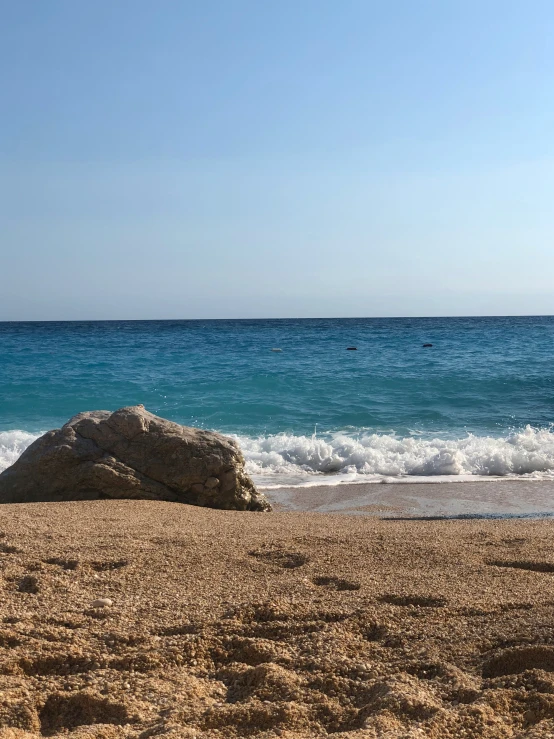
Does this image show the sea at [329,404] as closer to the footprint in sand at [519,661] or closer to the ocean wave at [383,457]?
the ocean wave at [383,457]

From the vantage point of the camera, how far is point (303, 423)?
516 inches

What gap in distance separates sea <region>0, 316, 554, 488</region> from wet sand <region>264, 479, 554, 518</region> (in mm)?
500

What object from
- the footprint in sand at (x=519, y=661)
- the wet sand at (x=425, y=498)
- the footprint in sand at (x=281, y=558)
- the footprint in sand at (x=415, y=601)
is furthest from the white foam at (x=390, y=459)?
the footprint in sand at (x=519, y=661)

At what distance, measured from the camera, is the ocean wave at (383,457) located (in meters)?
9.57

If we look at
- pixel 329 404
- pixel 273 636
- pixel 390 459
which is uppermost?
pixel 273 636

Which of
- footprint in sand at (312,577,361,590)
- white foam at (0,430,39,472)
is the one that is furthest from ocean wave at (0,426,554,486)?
footprint in sand at (312,577,361,590)

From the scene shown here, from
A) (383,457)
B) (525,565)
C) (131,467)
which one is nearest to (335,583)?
(525,565)

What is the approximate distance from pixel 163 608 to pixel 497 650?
155 cm

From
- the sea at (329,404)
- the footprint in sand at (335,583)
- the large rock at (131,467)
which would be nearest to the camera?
the footprint in sand at (335,583)

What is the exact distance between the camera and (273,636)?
2.87 metres

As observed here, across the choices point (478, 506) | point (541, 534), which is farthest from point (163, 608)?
point (478, 506)

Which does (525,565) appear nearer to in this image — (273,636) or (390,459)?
(273,636)

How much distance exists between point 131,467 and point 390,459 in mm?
4777

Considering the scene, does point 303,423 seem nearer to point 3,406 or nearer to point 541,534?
point 3,406
